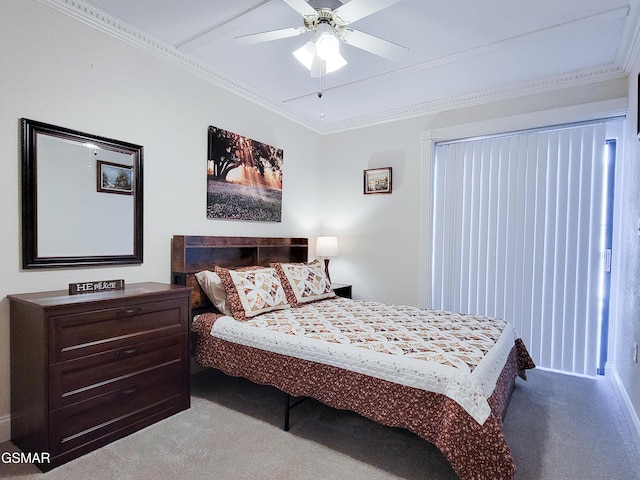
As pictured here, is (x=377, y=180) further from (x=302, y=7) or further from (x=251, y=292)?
(x=302, y=7)

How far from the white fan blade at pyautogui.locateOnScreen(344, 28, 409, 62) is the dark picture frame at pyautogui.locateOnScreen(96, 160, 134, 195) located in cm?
177

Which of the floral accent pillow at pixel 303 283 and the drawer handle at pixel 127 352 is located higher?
the floral accent pillow at pixel 303 283

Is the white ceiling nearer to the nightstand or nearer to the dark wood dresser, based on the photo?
the dark wood dresser

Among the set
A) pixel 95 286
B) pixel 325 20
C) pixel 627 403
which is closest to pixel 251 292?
pixel 95 286

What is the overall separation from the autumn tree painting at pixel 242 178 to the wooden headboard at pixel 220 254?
0.27 meters

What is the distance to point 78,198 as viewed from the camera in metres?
2.30

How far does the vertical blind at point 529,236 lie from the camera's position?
10.2 feet

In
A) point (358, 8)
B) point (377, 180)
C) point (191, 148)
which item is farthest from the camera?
point (377, 180)

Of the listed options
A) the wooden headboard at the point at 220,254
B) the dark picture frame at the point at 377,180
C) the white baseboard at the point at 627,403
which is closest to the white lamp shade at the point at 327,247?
the wooden headboard at the point at 220,254

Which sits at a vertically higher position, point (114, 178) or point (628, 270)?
point (114, 178)

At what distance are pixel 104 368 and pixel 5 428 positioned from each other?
0.67 meters

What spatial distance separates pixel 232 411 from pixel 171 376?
492 mm

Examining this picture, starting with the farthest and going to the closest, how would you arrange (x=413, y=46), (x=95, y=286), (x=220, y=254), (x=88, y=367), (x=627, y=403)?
(x=220, y=254) → (x=413, y=46) → (x=627, y=403) → (x=95, y=286) → (x=88, y=367)

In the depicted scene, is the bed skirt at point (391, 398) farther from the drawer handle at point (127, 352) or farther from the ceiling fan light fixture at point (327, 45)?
the ceiling fan light fixture at point (327, 45)
